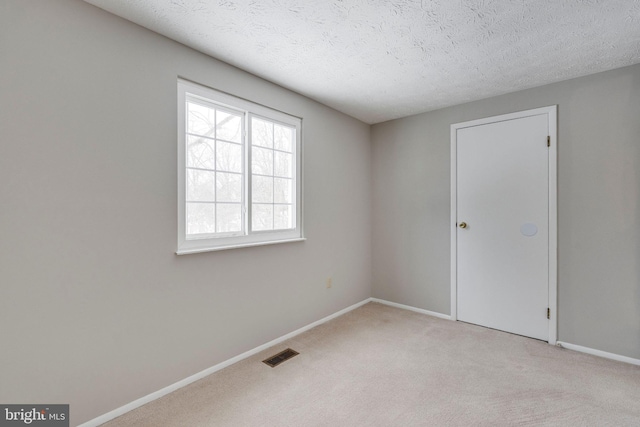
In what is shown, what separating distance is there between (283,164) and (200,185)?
905 millimetres

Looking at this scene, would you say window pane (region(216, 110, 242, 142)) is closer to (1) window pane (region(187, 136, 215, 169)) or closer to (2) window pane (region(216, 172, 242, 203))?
(1) window pane (region(187, 136, 215, 169))

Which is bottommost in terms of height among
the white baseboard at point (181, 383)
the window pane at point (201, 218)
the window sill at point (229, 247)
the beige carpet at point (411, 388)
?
the beige carpet at point (411, 388)

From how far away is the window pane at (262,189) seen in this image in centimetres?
261

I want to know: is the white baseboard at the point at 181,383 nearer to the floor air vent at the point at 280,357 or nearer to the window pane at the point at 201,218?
the floor air vent at the point at 280,357

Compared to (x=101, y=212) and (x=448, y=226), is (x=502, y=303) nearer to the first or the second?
(x=448, y=226)

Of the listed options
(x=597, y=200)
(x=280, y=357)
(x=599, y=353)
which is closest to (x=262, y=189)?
(x=280, y=357)

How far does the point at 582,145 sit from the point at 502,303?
1.62 meters

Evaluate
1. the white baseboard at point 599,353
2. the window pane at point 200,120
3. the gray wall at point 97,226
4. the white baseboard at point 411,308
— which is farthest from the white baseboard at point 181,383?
the white baseboard at point 599,353

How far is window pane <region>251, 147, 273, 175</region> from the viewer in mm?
2598

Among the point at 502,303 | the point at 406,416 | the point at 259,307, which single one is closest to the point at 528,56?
the point at 502,303

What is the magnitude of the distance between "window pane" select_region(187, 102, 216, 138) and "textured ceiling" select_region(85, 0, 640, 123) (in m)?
0.41

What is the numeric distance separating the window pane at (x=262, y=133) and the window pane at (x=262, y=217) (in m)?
0.57

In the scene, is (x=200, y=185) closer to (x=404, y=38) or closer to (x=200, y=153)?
(x=200, y=153)

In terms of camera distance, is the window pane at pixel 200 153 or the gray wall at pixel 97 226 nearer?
the gray wall at pixel 97 226
